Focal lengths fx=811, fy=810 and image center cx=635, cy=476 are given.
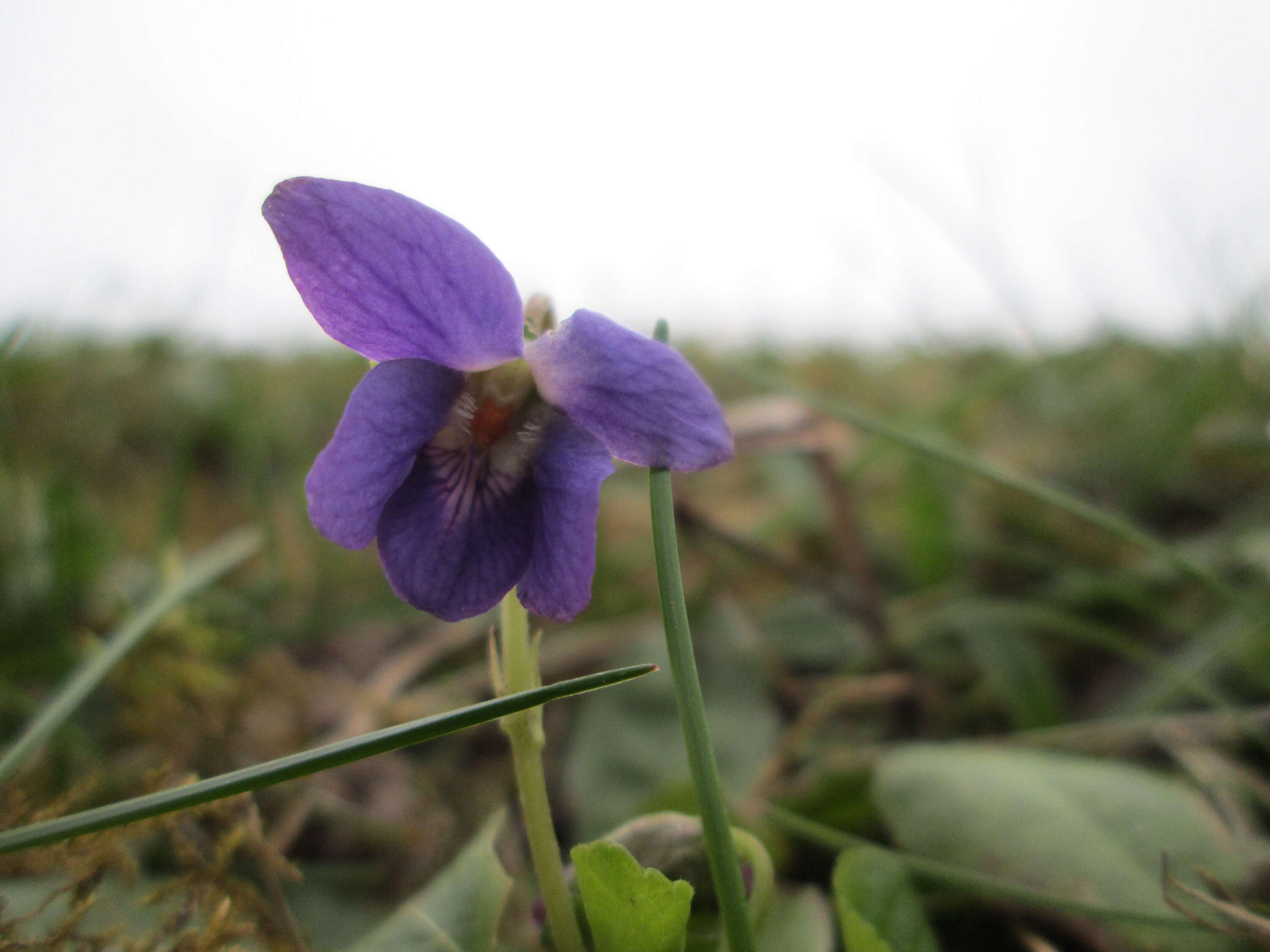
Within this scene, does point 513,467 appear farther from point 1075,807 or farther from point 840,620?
point 840,620

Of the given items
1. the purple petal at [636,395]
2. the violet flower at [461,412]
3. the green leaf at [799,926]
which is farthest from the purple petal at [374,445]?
the green leaf at [799,926]

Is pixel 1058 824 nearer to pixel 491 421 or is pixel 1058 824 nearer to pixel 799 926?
pixel 799 926

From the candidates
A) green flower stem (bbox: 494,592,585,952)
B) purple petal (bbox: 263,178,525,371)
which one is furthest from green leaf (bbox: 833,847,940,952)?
purple petal (bbox: 263,178,525,371)

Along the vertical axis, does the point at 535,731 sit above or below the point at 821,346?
below

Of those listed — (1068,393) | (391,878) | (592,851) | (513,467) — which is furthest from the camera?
(1068,393)

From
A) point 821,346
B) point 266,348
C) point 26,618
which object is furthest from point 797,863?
point 266,348

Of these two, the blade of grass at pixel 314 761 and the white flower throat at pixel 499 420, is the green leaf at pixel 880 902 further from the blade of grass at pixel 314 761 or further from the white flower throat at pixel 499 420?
the white flower throat at pixel 499 420

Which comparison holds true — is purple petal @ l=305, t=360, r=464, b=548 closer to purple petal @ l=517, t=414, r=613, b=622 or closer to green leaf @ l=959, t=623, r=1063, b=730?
purple petal @ l=517, t=414, r=613, b=622
